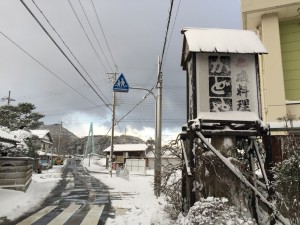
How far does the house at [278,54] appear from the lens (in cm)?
1162

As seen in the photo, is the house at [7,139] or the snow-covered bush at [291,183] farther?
the house at [7,139]

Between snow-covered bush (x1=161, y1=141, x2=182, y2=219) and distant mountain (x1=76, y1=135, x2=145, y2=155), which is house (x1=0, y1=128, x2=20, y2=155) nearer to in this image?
snow-covered bush (x1=161, y1=141, x2=182, y2=219)

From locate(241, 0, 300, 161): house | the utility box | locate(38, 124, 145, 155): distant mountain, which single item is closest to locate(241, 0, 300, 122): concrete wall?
locate(241, 0, 300, 161): house

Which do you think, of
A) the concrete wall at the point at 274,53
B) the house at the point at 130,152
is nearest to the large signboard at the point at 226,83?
the concrete wall at the point at 274,53

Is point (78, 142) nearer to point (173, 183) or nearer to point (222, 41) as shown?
point (173, 183)

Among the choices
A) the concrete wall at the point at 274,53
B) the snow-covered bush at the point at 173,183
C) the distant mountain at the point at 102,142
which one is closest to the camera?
the snow-covered bush at the point at 173,183

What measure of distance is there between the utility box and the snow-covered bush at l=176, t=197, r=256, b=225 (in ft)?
7.30

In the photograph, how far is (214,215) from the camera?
19.0 feet

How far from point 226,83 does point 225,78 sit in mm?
131

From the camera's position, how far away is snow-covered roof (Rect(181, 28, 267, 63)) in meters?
7.84

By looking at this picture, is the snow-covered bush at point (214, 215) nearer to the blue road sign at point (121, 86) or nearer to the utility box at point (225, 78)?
the utility box at point (225, 78)

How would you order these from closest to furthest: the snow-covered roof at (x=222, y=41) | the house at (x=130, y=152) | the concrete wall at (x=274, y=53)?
1. the snow-covered roof at (x=222, y=41)
2. the concrete wall at (x=274, y=53)
3. the house at (x=130, y=152)

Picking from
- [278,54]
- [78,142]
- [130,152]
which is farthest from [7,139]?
[78,142]

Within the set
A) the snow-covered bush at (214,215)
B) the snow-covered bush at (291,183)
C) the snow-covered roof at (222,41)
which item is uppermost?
the snow-covered roof at (222,41)
